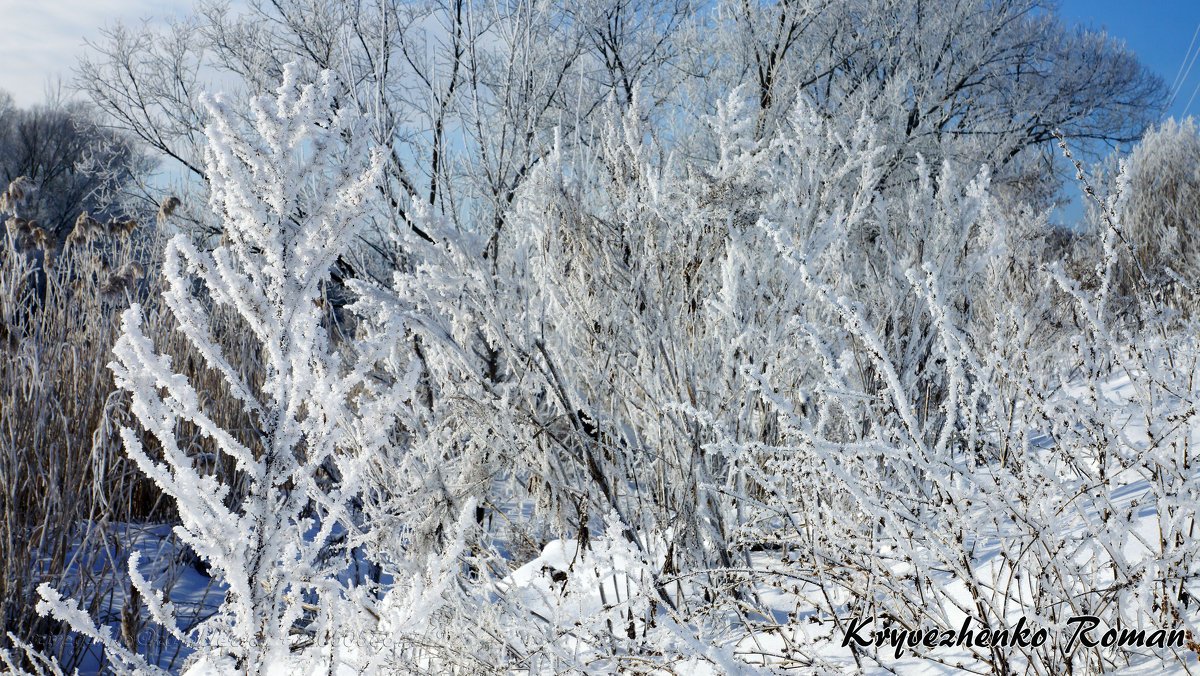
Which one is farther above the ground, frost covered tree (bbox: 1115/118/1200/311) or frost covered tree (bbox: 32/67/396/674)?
frost covered tree (bbox: 1115/118/1200/311)

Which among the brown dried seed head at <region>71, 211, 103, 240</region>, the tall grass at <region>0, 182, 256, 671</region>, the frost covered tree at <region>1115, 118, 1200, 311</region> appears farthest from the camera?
the frost covered tree at <region>1115, 118, 1200, 311</region>

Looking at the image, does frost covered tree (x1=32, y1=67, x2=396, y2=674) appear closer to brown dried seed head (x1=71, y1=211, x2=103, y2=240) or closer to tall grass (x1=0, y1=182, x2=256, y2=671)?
tall grass (x1=0, y1=182, x2=256, y2=671)

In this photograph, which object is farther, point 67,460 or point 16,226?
Answer: point 16,226

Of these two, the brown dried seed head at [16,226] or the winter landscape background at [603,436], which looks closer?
the winter landscape background at [603,436]

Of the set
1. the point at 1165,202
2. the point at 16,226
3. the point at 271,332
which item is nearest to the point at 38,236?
the point at 16,226

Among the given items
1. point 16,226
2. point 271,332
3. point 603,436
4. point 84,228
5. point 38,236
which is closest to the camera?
point 271,332

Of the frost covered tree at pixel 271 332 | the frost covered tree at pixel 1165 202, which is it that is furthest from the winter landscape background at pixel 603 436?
the frost covered tree at pixel 1165 202

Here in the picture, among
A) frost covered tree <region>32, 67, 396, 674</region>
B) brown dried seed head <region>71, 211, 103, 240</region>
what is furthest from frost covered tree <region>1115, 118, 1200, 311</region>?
brown dried seed head <region>71, 211, 103, 240</region>

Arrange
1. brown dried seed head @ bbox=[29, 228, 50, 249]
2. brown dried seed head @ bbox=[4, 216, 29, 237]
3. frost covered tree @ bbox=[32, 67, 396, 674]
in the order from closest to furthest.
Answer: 1. frost covered tree @ bbox=[32, 67, 396, 674]
2. brown dried seed head @ bbox=[4, 216, 29, 237]
3. brown dried seed head @ bbox=[29, 228, 50, 249]

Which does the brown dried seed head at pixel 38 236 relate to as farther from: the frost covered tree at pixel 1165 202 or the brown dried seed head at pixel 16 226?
the frost covered tree at pixel 1165 202

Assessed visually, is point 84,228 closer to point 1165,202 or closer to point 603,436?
point 603,436

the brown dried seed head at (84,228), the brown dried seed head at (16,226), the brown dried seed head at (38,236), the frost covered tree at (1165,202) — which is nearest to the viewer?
the brown dried seed head at (16,226)

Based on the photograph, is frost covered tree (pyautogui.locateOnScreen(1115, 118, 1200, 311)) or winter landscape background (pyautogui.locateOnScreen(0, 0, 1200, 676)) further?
frost covered tree (pyautogui.locateOnScreen(1115, 118, 1200, 311))

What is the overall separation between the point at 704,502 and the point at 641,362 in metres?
0.48
